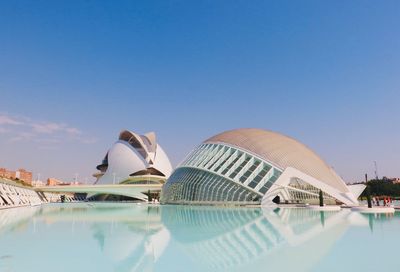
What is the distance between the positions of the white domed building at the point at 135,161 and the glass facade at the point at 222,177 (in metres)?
34.6

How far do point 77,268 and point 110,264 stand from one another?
710 mm

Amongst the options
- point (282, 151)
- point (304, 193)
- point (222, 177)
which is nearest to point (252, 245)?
point (222, 177)

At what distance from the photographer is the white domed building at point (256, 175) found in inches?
1171

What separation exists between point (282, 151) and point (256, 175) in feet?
14.8

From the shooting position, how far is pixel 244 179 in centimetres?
3008

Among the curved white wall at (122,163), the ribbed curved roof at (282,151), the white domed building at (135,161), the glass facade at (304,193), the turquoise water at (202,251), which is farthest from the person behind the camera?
the curved white wall at (122,163)

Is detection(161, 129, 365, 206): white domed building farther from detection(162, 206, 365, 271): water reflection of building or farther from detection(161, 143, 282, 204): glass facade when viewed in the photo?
detection(162, 206, 365, 271): water reflection of building

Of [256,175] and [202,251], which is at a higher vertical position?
[256,175]

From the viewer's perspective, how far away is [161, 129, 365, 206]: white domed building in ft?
97.6

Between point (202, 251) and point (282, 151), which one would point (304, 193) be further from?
point (202, 251)

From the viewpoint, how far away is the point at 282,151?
3306 centimetres

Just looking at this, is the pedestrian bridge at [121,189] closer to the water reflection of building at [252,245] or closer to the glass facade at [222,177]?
the glass facade at [222,177]

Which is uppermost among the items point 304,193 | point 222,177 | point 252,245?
point 222,177

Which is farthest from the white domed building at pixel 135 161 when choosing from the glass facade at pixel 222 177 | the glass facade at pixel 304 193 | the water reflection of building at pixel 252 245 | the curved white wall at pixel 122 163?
the water reflection of building at pixel 252 245
